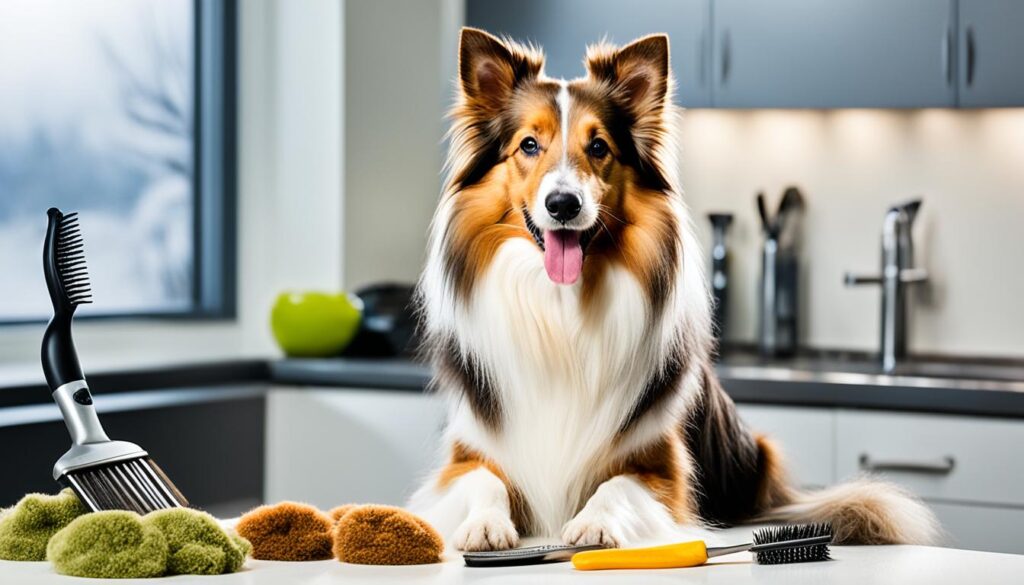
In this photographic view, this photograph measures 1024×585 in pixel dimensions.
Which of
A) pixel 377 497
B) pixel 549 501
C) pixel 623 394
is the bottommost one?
pixel 377 497

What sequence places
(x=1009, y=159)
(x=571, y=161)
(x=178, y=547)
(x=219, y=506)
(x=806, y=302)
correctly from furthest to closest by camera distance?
1. (x=806, y=302)
2. (x=1009, y=159)
3. (x=219, y=506)
4. (x=571, y=161)
5. (x=178, y=547)

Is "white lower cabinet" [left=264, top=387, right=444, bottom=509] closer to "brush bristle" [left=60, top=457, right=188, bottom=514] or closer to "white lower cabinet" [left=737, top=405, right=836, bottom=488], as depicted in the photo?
"white lower cabinet" [left=737, top=405, right=836, bottom=488]

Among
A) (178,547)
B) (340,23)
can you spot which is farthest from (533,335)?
(340,23)

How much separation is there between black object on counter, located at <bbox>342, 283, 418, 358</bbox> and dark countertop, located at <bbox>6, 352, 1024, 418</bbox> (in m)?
0.08

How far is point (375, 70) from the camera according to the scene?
12.5 ft

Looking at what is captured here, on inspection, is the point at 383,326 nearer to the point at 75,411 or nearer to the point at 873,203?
the point at 873,203

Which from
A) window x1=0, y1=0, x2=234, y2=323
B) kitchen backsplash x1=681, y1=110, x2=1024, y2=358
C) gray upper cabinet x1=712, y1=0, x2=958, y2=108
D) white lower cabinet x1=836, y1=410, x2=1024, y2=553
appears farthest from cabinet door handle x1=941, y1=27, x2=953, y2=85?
window x1=0, y1=0, x2=234, y2=323

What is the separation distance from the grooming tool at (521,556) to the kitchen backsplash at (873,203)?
8.65 feet

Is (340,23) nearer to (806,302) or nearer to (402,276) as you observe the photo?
(402,276)

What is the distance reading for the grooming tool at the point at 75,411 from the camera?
1227 millimetres

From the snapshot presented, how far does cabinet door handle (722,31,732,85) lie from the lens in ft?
11.5

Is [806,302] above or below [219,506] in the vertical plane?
above

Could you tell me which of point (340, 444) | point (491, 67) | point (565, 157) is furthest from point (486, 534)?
point (340, 444)

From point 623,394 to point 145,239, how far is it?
250 cm
